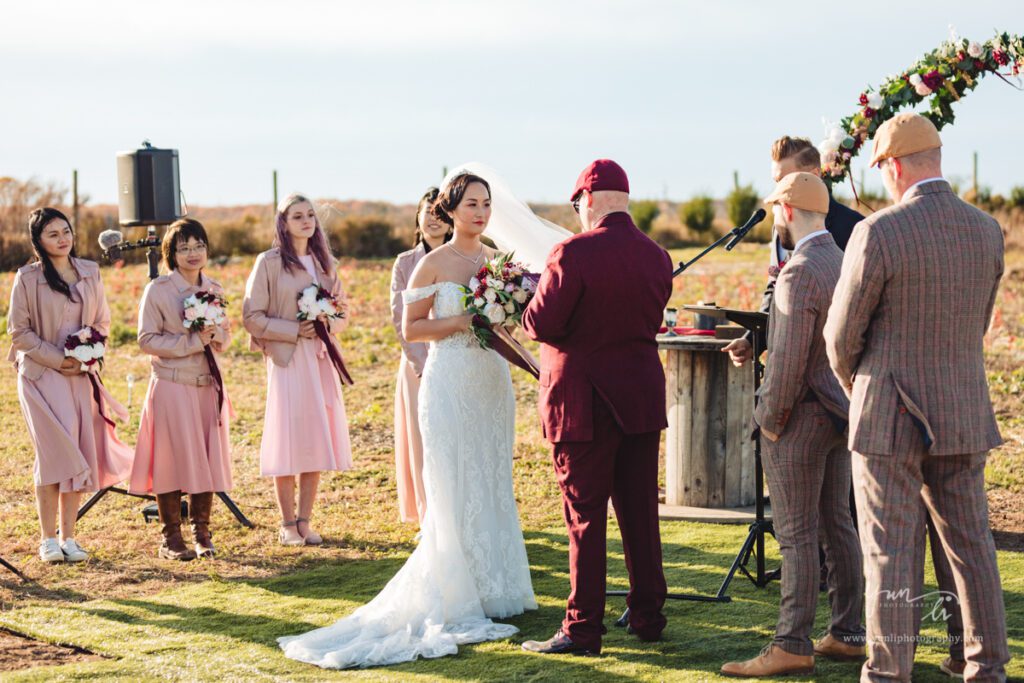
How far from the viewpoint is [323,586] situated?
7.29 meters

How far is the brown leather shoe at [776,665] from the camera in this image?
5.27m

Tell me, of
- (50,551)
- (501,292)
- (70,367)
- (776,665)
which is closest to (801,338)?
(776,665)

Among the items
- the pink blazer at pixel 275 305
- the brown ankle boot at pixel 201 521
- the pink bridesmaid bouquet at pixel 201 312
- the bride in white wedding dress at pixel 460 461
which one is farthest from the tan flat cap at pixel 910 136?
the brown ankle boot at pixel 201 521

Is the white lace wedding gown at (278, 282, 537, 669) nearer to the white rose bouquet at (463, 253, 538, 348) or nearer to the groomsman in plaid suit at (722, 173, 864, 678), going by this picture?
the white rose bouquet at (463, 253, 538, 348)

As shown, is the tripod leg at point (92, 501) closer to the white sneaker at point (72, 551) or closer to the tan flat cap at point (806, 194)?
the white sneaker at point (72, 551)

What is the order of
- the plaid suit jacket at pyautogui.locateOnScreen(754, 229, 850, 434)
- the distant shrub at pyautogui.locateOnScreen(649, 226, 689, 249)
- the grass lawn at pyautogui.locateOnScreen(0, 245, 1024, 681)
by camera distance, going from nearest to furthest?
the plaid suit jacket at pyautogui.locateOnScreen(754, 229, 850, 434) < the grass lawn at pyautogui.locateOnScreen(0, 245, 1024, 681) < the distant shrub at pyautogui.locateOnScreen(649, 226, 689, 249)

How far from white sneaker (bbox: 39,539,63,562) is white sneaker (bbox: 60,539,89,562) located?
3 cm

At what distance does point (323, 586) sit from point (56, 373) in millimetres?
2284

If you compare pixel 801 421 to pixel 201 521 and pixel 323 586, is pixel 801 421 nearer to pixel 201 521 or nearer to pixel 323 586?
pixel 323 586

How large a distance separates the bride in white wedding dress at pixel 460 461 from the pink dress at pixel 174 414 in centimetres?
201

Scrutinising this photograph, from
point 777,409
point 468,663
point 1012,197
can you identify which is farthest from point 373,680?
point 1012,197

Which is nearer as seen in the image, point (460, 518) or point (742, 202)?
point (460, 518)

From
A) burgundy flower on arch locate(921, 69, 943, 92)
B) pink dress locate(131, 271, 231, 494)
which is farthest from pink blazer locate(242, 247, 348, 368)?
burgundy flower on arch locate(921, 69, 943, 92)

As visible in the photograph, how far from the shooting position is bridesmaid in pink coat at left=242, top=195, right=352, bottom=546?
27.0ft
